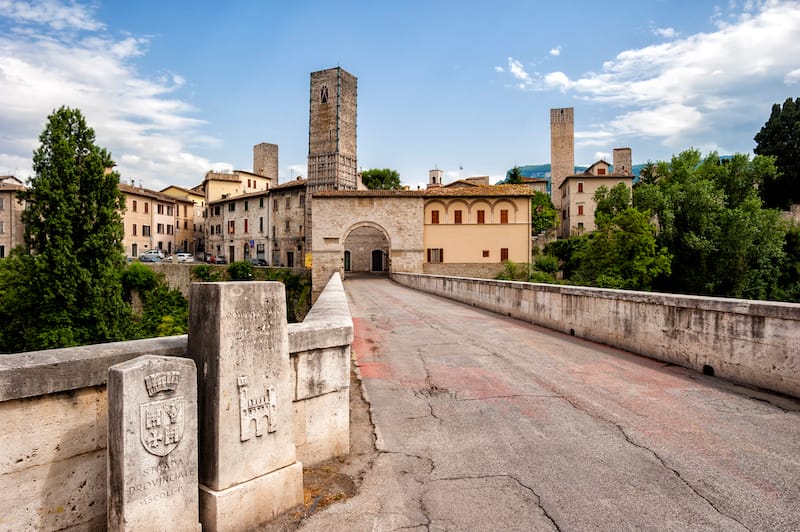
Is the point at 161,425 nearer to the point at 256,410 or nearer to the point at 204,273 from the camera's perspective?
the point at 256,410

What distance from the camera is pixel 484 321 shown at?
480 inches

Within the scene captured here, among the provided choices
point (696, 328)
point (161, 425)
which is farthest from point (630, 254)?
point (161, 425)

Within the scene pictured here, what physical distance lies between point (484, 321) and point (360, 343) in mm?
4470

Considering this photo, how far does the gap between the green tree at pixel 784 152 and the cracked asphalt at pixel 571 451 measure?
54.5 m

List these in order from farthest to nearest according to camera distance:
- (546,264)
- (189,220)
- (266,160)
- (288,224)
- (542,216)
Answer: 1. (266,160)
2. (189,220)
3. (542,216)
4. (288,224)
5. (546,264)

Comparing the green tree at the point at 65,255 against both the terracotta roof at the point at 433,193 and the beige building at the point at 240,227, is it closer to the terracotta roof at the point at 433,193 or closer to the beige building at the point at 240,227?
the terracotta roof at the point at 433,193

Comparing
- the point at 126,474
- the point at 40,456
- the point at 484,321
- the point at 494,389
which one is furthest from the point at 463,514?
the point at 484,321

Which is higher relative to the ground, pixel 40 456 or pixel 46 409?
pixel 46 409

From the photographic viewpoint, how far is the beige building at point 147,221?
5500 centimetres

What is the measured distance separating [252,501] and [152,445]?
80 centimetres

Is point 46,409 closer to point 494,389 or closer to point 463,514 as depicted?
point 463,514

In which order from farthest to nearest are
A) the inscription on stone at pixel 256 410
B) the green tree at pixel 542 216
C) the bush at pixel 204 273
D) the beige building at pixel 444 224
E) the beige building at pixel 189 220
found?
1. the beige building at pixel 189 220
2. the green tree at pixel 542 216
3. the bush at pixel 204 273
4. the beige building at pixel 444 224
5. the inscription on stone at pixel 256 410

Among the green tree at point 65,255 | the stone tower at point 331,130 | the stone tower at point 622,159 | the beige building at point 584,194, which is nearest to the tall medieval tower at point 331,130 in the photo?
the stone tower at point 331,130

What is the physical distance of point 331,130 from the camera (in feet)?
185
